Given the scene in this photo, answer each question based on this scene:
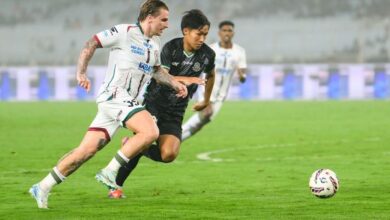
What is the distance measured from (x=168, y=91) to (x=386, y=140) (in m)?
9.52

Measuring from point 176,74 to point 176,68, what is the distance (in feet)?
0.25

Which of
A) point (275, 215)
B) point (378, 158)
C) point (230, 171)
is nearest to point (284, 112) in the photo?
point (378, 158)

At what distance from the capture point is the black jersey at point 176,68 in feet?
38.3

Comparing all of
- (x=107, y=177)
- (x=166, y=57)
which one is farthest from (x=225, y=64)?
(x=107, y=177)

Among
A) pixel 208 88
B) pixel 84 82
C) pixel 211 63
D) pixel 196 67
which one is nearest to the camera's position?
pixel 84 82

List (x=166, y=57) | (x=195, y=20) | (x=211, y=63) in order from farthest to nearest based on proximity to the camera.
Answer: (x=211, y=63), (x=166, y=57), (x=195, y=20)

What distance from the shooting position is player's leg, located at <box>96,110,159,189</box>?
10.1m

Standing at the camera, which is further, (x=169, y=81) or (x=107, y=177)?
(x=169, y=81)

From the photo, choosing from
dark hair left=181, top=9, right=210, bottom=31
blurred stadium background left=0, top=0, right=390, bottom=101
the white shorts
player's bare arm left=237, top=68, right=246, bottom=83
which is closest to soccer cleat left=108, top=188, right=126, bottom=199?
the white shorts

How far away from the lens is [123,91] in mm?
10359

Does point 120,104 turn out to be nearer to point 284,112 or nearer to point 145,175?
point 145,175

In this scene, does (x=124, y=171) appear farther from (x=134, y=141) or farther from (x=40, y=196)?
(x=40, y=196)

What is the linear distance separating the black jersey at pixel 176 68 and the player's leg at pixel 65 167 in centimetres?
187

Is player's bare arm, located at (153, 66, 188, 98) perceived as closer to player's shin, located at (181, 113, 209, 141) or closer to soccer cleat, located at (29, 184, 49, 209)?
soccer cleat, located at (29, 184, 49, 209)
